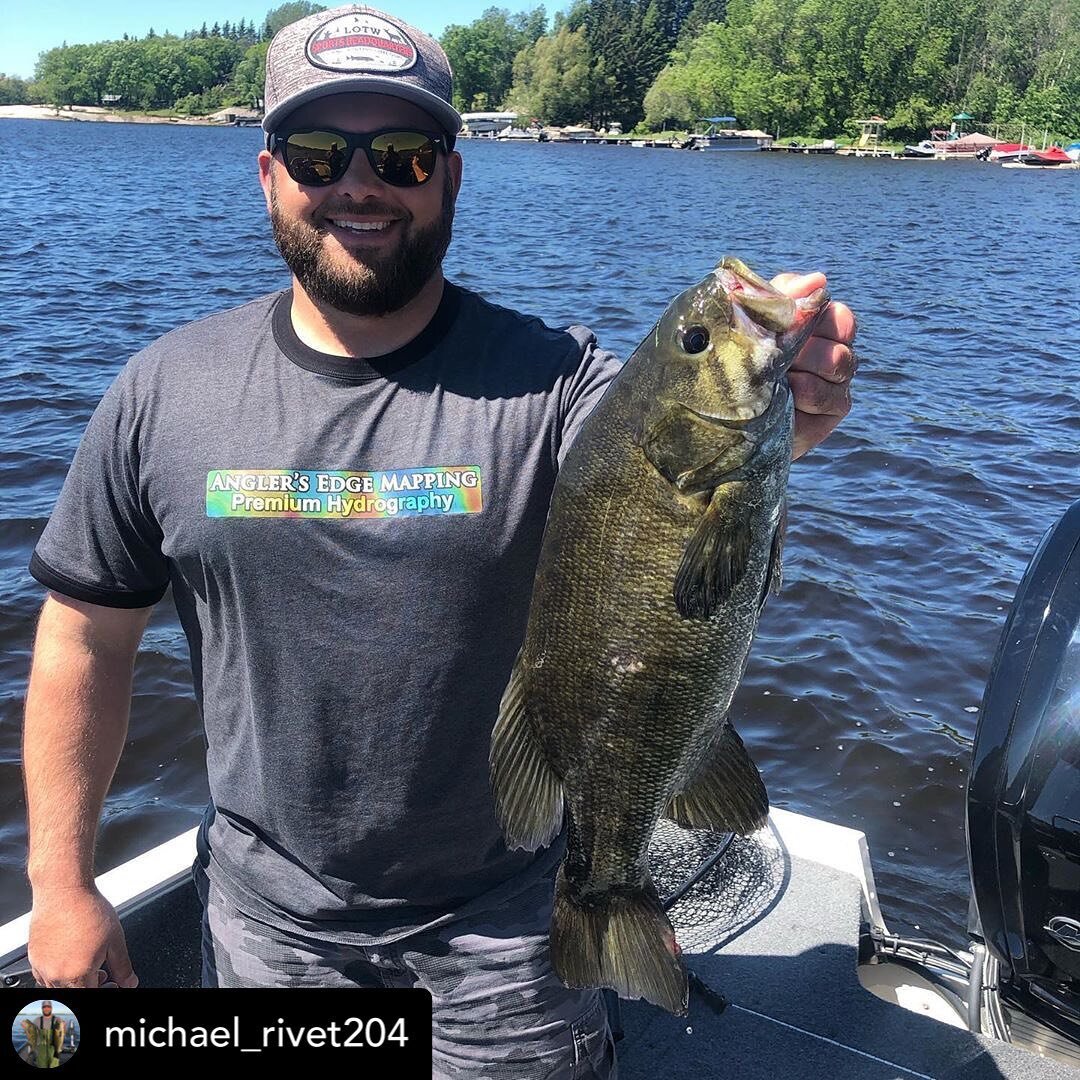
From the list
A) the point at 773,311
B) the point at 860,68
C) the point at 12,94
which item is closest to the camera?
the point at 773,311

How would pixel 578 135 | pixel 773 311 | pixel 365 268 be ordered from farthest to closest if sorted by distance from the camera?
pixel 578 135 → pixel 365 268 → pixel 773 311

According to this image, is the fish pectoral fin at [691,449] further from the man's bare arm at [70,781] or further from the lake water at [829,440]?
the lake water at [829,440]

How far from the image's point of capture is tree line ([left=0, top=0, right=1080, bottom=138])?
291 feet

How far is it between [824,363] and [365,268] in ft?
3.47

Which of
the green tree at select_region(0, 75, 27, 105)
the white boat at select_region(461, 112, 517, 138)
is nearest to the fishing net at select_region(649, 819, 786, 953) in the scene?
the white boat at select_region(461, 112, 517, 138)

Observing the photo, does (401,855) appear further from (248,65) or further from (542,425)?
(248,65)

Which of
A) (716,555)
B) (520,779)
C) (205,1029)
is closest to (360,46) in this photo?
(716,555)

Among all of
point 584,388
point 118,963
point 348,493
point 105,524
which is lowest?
point 118,963

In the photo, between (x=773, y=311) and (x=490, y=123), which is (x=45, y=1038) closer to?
(x=773, y=311)

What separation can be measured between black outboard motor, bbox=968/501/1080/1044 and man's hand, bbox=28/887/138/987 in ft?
7.59

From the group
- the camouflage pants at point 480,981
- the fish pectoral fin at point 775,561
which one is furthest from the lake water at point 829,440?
the fish pectoral fin at point 775,561

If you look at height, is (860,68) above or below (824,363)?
above

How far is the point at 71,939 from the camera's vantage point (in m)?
2.54

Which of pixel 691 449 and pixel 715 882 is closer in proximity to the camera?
pixel 691 449
